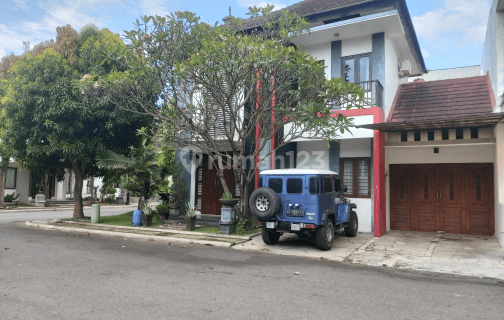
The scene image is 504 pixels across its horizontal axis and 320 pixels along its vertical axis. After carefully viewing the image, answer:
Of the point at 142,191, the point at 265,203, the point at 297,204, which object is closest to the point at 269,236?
the point at 265,203

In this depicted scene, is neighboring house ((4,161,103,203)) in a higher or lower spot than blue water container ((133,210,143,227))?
higher

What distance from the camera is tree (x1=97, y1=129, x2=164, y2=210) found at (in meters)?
14.0

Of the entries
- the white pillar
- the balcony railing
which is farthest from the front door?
the white pillar

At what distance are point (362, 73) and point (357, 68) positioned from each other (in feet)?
0.91

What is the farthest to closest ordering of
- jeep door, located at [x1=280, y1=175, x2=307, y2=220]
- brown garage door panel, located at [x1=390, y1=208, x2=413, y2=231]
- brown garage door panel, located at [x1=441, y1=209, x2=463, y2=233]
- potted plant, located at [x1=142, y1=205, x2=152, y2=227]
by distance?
1. potted plant, located at [x1=142, y1=205, x2=152, y2=227]
2. brown garage door panel, located at [x1=390, y1=208, x2=413, y2=231]
3. brown garage door panel, located at [x1=441, y1=209, x2=463, y2=233]
4. jeep door, located at [x1=280, y1=175, x2=307, y2=220]

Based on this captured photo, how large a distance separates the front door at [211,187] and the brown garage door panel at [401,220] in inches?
271

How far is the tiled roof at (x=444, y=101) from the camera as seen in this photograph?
12141mm

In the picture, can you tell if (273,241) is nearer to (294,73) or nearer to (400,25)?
(294,73)

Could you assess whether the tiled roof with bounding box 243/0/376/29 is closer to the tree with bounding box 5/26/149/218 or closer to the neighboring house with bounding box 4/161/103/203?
the tree with bounding box 5/26/149/218

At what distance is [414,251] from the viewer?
9438mm

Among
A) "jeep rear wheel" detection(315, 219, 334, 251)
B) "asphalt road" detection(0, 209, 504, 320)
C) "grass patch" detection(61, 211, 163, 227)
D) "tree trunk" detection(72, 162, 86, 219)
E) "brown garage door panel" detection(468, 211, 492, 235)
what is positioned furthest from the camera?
"tree trunk" detection(72, 162, 86, 219)

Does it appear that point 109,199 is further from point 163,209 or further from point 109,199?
point 163,209

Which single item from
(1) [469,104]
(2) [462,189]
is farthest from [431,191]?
(1) [469,104]

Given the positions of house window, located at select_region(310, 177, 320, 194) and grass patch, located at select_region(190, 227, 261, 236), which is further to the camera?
grass patch, located at select_region(190, 227, 261, 236)
